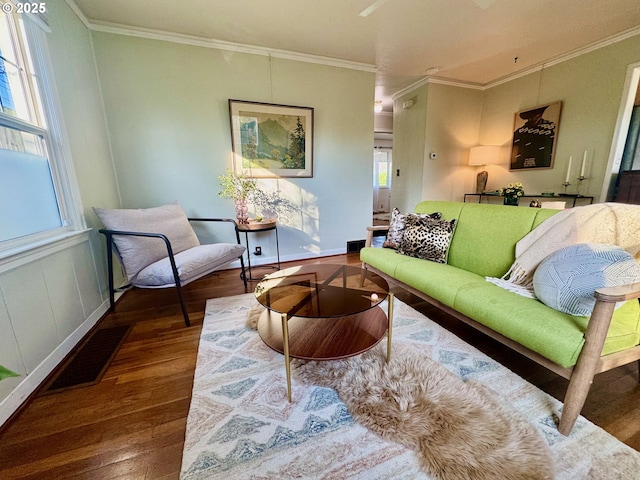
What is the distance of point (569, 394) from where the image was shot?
40.1 inches

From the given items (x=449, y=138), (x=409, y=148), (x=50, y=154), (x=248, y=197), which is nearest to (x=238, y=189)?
(x=248, y=197)

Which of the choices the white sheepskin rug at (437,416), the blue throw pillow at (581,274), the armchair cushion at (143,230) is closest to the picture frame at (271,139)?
the armchair cushion at (143,230)

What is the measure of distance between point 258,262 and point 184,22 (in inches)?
98.9

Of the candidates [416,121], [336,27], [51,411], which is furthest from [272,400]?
[416,121]

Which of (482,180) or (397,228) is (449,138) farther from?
(397,228)

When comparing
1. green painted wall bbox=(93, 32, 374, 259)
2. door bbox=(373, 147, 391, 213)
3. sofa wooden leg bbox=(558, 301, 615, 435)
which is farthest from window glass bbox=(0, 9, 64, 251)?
door bbox=(373, 147, 391, 213)

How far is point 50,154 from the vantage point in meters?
1.72

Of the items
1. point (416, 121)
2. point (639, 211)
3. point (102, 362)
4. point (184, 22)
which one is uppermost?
point (184, 22)

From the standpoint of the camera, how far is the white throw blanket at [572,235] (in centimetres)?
128

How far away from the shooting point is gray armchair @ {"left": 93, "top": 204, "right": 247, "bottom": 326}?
185 centimetres

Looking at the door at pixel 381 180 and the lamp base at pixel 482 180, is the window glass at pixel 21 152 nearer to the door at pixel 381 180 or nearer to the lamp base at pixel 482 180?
the lamp base at pixel 482 180

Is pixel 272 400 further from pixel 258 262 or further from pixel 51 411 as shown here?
pixel 258 262

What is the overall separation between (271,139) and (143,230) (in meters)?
1.70

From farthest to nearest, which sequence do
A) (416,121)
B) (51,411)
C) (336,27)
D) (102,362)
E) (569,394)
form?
(416,121) → (336,27) → (102,362) → (51,411) → (569,394)
